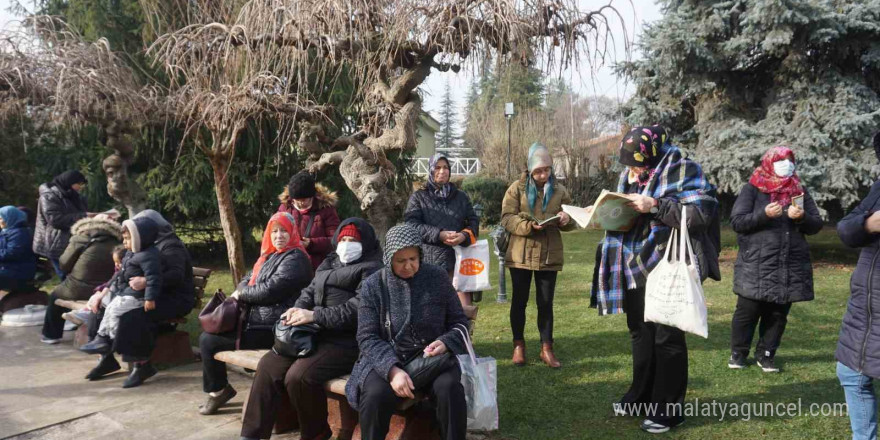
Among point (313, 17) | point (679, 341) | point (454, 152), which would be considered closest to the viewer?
point (679, 341)

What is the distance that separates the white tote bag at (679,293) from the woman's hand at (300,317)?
2014 millimetres

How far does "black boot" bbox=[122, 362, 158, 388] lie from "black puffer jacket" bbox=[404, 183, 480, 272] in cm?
249

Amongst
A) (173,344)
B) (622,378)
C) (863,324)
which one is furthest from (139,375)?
(863,324)

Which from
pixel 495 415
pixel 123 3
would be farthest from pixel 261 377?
pixel 123 3

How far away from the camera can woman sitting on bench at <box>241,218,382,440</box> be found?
3.51 meters

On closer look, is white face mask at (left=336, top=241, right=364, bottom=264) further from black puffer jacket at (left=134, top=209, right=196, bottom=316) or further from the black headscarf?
the black headscarf

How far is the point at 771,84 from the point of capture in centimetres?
1109

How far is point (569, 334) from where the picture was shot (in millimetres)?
6094

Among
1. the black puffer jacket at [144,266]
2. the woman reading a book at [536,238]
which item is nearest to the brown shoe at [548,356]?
the woman reading a book at [536,238]

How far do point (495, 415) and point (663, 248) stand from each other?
1.41 metres

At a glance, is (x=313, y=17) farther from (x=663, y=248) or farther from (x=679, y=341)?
(x=679, y=341)

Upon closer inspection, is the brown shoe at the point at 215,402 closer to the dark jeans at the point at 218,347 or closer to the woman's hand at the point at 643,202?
the dark jeans at the point at 218,347

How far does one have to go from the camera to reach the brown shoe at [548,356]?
4938 mm

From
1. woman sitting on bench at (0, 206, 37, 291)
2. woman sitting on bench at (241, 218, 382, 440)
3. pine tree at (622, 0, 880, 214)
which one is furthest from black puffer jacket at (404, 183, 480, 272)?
pine tree at (622, 0, 880, 214)
